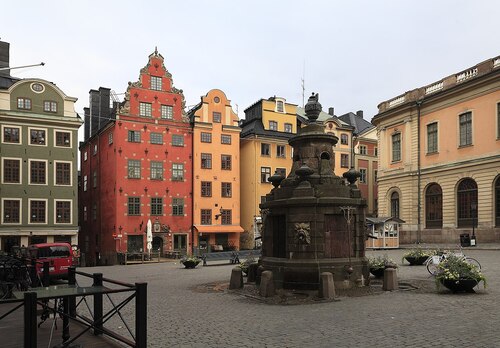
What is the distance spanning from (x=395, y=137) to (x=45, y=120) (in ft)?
110

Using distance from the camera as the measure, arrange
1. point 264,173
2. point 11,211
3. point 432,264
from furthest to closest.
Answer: point 264,173, point 11,211, point 432,264

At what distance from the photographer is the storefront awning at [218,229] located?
44.4 metres

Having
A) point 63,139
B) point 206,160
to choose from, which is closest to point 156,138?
point 206,160

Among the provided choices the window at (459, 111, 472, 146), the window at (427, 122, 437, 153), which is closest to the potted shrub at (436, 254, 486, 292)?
the window at (459, 111, 472, 146)

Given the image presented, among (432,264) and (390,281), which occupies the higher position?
(390,281)

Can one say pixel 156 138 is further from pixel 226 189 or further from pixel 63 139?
pixel 226 189

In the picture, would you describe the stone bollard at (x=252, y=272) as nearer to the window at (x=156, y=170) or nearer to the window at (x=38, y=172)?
the window at (x=156, y=170)

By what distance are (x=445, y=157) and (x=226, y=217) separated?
21334mm

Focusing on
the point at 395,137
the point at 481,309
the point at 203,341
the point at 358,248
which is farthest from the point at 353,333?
the point at 395,137

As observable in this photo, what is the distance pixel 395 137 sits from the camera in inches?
1890

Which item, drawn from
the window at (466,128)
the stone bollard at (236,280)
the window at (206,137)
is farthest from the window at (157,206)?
the stone bollard at (236,280)

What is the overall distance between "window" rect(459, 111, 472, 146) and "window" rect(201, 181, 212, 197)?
23402 millimetres

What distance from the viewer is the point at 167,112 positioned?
145ft

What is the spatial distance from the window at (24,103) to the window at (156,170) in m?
11.4
